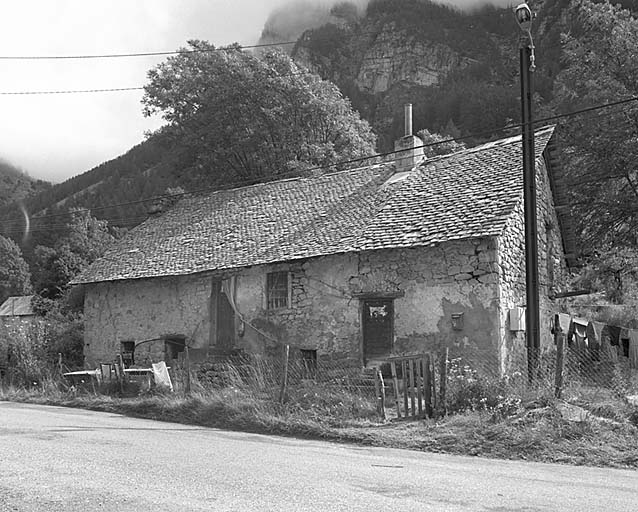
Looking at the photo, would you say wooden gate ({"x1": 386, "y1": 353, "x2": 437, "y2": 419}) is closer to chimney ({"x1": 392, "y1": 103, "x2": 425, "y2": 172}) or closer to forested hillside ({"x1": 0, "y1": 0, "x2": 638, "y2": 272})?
forested hillside ({"x1": 0, "y1": 0, "x2": 638, "y2": 272})

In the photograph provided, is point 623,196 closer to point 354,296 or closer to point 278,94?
point 354,296

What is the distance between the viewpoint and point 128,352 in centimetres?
2275

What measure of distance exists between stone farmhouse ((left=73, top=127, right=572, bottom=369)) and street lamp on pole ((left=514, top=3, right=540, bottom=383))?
2.50 m

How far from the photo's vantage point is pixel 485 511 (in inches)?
235

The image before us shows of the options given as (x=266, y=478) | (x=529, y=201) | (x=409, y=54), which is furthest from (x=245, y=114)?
(x=409, y=54)

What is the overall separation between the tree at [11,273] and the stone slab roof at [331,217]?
7046 cm

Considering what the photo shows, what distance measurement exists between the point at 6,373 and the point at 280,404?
12.4m

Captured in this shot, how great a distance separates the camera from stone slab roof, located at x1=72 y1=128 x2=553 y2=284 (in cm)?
1664

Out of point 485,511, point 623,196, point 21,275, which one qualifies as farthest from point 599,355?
point 21,275

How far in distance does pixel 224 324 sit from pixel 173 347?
2.46m

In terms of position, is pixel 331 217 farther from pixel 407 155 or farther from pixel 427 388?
pixel 427 388

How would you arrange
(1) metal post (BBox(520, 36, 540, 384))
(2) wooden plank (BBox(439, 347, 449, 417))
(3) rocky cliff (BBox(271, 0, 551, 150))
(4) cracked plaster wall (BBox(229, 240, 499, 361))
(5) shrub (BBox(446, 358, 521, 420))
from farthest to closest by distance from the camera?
(3) rocky cliff (BBox(271, 0, 551, 150)), (4) cracked plaster wall (BBox(229, 240, 499, 361)), (1) metal post (BBox(520, 36, 540, 384)), (2) wooden plank (BBox(439, 347, 449, 417)), (5) shrub (BBox(446, 358, 521, 420))

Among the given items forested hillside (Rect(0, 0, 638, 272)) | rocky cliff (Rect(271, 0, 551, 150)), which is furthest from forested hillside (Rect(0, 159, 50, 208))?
rocky cliff (Rect(271, 0, 551, 150))

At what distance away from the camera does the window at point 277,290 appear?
1894 cm
